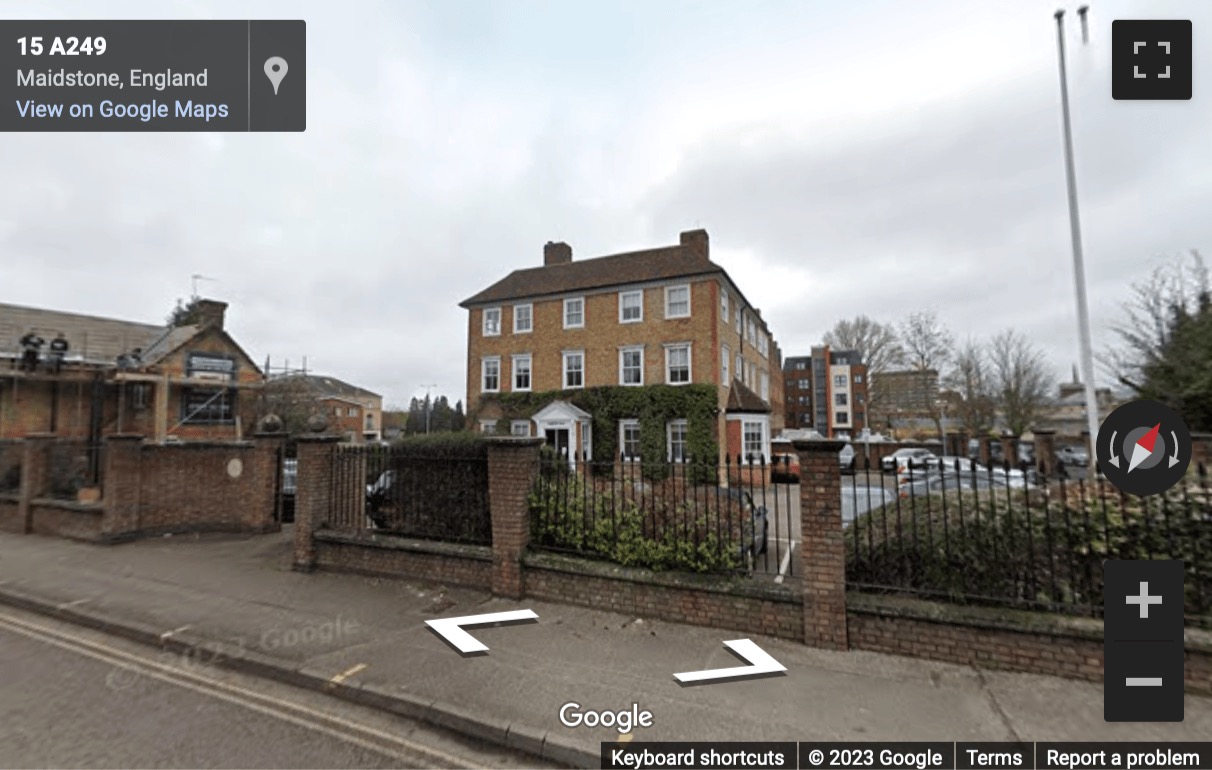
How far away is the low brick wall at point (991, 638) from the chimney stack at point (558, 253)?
25281 millimetres

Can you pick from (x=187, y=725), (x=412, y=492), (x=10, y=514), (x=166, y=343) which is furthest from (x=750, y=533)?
(x=166, y=343)

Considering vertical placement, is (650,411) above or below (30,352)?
below

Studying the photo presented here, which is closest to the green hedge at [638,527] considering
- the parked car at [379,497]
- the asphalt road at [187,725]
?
the asphalt road at [187,725]

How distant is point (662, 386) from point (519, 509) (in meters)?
15.8

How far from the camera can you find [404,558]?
7.29 metres

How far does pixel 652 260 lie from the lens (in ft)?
80.2

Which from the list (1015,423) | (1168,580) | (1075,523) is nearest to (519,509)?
(1075,523)

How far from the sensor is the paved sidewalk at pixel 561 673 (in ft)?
12.0

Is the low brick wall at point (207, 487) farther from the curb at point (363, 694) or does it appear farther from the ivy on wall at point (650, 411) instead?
the ivy on wall at point (650, 411)

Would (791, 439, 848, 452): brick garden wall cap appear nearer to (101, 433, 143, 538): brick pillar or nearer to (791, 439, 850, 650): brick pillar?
(791, 439, 850, 650): brick pillar

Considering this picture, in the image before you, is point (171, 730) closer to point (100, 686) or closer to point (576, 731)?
point (100, 686)

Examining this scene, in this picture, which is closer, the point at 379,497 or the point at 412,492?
the point at 412,492

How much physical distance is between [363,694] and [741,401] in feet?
67.0

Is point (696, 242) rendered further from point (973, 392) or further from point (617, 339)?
point (973, 392)
